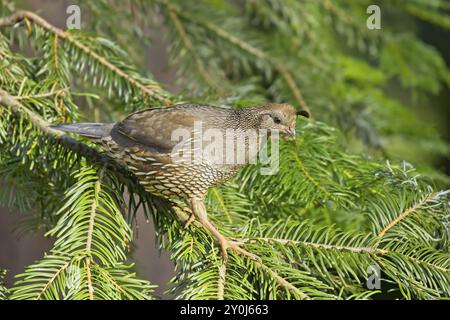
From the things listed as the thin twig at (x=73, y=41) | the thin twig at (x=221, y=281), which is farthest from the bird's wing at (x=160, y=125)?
the thin twig at (x=221, y=281)

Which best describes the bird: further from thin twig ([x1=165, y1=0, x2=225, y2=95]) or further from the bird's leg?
thin twig ([x1=165, y1=0, x2=225, y2=95])

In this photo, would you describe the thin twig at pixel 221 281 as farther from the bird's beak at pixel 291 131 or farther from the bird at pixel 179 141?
the bird's beak at pixel 291 131

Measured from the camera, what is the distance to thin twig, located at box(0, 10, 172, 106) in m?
2.19

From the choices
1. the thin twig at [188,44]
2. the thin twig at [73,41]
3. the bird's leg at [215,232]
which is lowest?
the bird's leg at [215,232]

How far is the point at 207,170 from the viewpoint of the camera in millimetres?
1849

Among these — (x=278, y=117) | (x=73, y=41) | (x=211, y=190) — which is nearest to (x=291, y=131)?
(x=278, y=117)

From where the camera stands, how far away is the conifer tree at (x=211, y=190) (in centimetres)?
156

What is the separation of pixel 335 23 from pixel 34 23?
1.63 meters

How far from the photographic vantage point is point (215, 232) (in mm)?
1696

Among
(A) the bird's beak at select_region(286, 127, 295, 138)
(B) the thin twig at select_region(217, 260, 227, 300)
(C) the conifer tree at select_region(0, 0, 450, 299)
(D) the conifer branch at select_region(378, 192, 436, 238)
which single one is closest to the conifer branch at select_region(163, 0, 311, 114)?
(C) the conifer tree at select_region(0, 0, 450, 299)

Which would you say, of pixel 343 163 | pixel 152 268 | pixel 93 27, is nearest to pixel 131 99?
pixel 93 27

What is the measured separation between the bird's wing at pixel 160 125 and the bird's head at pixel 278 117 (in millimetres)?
187

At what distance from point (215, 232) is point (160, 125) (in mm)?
438

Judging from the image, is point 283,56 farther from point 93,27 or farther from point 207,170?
point 207,170
